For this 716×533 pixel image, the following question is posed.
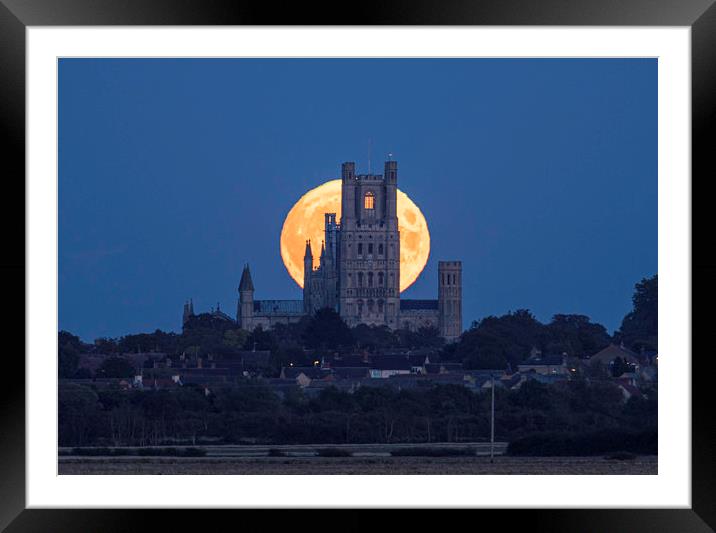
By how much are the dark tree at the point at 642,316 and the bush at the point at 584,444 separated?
1391 centimetres

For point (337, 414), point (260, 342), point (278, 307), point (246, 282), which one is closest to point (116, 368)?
point (337, 414)

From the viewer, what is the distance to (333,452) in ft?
52.1

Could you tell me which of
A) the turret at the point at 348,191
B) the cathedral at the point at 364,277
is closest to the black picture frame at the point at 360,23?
the cathedral at the point at 364,277

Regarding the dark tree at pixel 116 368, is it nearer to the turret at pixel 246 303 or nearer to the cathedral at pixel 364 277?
the turret at pixel 246 303

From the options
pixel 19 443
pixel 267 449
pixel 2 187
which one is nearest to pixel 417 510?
pixel 19 443

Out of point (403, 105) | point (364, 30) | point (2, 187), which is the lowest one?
point (2, 187)

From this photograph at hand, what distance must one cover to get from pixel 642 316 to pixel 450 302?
1904 centimetres

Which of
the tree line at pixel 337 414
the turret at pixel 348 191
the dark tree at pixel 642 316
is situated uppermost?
the turret at pixel 348 191

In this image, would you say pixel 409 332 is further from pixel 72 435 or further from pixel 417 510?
pixel 417 510

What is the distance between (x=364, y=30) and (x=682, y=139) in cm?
62

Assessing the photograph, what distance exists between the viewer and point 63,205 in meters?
31.8

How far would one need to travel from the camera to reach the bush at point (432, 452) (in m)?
15.9

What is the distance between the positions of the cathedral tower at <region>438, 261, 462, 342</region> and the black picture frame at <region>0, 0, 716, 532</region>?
47242mm

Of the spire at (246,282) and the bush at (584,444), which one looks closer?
the bush at (584,444)
